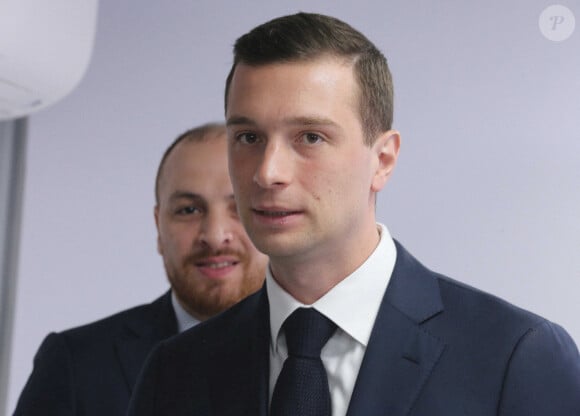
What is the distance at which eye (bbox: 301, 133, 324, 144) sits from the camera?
1347 millimetres

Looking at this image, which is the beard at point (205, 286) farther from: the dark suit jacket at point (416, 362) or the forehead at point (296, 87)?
the forehead at point (296, 87)

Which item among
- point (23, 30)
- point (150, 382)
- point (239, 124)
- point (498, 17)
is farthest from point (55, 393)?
point (498, 17)

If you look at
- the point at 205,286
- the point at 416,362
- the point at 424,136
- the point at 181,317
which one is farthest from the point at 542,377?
the point at 424,136

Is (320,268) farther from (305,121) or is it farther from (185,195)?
(185,195)

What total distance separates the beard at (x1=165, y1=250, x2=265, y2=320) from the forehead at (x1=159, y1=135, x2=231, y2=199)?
5.6 inches

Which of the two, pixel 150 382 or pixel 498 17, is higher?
pixel 498 17

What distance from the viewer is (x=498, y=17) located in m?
3.05

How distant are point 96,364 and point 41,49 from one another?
49.7 inches

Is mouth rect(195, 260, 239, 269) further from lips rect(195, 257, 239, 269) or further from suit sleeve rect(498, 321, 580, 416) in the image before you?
suit sleeve rect(498, 321, 580, 416)

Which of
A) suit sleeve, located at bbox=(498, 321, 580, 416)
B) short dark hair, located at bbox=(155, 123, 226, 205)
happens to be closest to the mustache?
short dark hair, located at bbox=(155, 123, 226, 205)

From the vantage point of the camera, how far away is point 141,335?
2217mm

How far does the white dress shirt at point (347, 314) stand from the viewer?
1.39 meters

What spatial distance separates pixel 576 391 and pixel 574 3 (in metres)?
1.94

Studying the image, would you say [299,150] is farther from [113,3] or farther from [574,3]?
[113,3]
